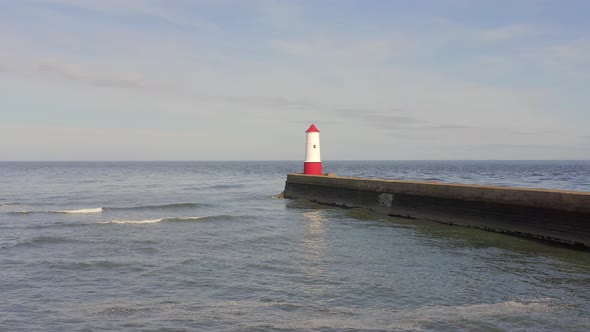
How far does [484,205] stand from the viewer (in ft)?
45.5

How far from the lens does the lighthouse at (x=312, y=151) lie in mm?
26016

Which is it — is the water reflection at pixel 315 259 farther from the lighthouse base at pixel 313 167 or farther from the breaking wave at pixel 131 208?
the lighthouse base at pixel 313 167

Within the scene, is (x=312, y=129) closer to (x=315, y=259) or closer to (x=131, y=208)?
(x=131, y=208)

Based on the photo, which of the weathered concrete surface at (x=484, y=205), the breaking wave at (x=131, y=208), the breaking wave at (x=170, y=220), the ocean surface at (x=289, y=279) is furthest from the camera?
the breaking wave at (x=131, y=208)

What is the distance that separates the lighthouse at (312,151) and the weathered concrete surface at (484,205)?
388 cm

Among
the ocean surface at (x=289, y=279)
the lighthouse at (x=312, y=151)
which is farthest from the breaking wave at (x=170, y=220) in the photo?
the lighthouse at (x=312, y=151)

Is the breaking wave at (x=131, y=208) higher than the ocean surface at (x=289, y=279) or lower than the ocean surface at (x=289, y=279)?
lower

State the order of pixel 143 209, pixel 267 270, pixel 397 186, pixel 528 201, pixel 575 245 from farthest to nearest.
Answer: pixel 143 209, pixel 397 186, pixel 528 201, pixel 575 245, pixel 267 270

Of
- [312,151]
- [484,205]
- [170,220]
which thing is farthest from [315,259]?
[312,151]

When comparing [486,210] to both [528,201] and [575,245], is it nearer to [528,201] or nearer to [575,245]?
[528,201]

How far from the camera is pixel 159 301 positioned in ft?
25.0

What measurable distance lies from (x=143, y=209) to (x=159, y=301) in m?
16.2

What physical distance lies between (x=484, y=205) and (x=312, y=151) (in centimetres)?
1332

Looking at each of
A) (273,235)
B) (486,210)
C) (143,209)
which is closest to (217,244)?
(273,235)
